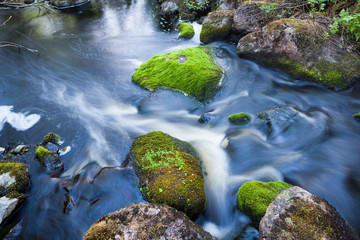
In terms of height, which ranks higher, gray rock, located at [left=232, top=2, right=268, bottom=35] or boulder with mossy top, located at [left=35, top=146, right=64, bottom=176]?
gray rock, located at [left=232, top=2, right=268, bottom=35]

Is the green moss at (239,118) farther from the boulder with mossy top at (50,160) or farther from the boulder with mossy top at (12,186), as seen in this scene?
the boulder with mossy top at (12,186)

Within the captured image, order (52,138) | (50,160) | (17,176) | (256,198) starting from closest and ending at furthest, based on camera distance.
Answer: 1. (256,198)
2. (17,176)
3. (50,160)
4. (52,138)

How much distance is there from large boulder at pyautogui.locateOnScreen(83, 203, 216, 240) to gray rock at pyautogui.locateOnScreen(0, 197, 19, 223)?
2.07 meters

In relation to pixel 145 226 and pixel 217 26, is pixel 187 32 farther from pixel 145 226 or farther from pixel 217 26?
pixel 145 226

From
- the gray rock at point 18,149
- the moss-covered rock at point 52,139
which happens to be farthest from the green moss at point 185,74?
the gray rock at point 18,149

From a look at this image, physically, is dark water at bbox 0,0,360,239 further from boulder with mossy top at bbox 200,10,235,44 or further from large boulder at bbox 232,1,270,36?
large boulder at bbox 232,1,270,36

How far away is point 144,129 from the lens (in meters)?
6.39

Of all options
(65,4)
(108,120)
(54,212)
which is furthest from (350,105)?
(65,4)

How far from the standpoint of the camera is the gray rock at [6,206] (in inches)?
163

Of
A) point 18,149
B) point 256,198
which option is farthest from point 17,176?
point 256,198

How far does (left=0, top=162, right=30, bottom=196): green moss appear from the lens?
180 inches

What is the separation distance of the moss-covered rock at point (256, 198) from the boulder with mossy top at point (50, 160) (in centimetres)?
404

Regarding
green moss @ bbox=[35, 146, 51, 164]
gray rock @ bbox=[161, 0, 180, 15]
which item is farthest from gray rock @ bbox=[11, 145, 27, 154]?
gray rock @ bbox=[161, 0, 180, 15]

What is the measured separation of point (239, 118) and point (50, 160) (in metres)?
4.74
